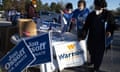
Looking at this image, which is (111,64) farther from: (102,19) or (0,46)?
(0,46)

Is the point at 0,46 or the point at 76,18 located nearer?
the point at 76,18

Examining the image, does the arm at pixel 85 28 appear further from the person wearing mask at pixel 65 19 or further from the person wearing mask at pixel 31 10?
the person wearing mask at pixel 31 10

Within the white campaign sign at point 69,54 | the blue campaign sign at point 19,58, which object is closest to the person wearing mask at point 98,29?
the white campaign sign at point 69,54

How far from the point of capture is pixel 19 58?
20.5 ft

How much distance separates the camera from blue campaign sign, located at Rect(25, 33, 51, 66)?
20.4 ft

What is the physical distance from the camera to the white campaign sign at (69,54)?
847 centimetres

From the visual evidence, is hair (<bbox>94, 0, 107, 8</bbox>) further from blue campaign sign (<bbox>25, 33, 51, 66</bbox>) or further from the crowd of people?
blue campaign sign (<bbox>25, 33, 51, 66</bbox>)

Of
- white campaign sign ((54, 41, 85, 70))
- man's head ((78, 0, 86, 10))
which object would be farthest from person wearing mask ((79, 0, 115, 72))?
man's head ((78, 0, 86, 10))

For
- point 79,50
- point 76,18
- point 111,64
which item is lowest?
point 111,64

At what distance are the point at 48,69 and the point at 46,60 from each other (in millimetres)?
1784

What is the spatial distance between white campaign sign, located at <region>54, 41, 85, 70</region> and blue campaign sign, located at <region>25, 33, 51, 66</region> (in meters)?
2.01

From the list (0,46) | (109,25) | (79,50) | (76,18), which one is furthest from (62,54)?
(0,46)

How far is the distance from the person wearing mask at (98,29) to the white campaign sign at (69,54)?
1.14ft

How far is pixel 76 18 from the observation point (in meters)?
10.1
